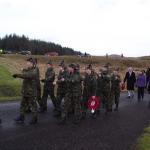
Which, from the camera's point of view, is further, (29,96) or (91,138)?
(29,96)

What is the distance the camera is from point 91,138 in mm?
13742

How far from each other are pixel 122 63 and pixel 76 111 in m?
56.9

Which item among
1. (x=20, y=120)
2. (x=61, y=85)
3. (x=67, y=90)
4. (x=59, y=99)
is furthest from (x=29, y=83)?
(x=59, y=99)

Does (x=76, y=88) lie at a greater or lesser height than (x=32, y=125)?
greater

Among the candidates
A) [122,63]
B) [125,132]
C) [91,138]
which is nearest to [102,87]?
[125,132]

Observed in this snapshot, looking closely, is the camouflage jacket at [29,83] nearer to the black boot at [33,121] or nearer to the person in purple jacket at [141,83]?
the black boot at [33,121]

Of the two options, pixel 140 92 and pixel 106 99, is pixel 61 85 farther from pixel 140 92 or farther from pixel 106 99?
pixel 140 92

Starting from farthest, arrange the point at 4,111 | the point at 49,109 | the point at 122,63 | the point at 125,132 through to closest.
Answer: the point at 122,63 → the point at 49,109 → the point at 4,111 → the point at 125,132

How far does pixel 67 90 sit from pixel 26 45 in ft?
410

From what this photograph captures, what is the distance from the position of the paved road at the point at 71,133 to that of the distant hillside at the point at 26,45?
11514 centimetres

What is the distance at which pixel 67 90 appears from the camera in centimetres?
1666

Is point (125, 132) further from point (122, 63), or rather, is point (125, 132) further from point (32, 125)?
point (122, 63)

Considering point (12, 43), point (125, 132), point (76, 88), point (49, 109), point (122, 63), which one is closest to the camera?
point (125, 132)

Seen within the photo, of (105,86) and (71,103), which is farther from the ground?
(105,86)
